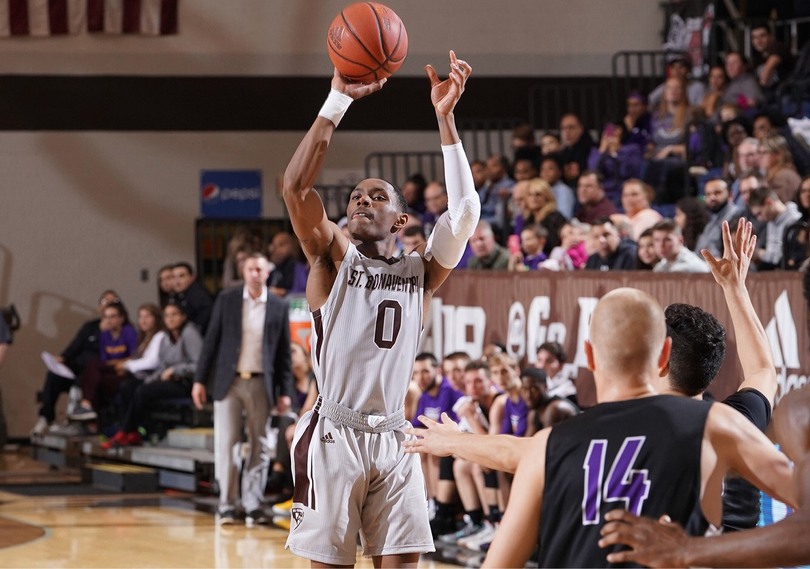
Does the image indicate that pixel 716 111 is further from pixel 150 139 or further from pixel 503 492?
pixel 150 139

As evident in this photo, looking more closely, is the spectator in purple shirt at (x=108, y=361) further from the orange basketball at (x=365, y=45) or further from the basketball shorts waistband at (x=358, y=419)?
the basketball shorts waistband at (x=358, y=419)

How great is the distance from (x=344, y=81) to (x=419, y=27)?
44.1 feet

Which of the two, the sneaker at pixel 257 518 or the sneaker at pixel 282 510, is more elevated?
the sneaker at pixel 282 510

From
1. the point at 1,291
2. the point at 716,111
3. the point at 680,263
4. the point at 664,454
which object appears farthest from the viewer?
the point at 1,291

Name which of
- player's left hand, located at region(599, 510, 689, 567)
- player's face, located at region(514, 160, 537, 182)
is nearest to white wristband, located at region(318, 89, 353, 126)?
player's left hand, located at region(599, 510, 689, 567)

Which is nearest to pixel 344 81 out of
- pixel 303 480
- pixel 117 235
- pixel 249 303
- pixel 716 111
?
pixel 303 480

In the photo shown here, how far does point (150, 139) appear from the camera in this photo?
58.5 ft

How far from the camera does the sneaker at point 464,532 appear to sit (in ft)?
29.4

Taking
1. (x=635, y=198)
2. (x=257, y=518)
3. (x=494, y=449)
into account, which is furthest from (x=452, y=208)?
(x=257, y=518)

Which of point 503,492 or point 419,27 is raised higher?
point 419,27

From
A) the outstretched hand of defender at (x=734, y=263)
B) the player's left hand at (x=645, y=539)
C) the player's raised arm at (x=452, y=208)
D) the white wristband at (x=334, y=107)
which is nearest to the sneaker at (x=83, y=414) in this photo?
the player's raised arm at (x=452, y=208)

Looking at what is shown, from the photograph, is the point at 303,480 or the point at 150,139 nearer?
the point at 303,480

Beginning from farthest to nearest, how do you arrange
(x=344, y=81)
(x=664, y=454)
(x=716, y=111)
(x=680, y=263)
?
(x=716, y=111) → (x=680, y=263) → (x=344, y=81) → (x=664, y=454)

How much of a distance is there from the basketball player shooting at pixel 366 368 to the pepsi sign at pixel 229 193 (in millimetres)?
13053
